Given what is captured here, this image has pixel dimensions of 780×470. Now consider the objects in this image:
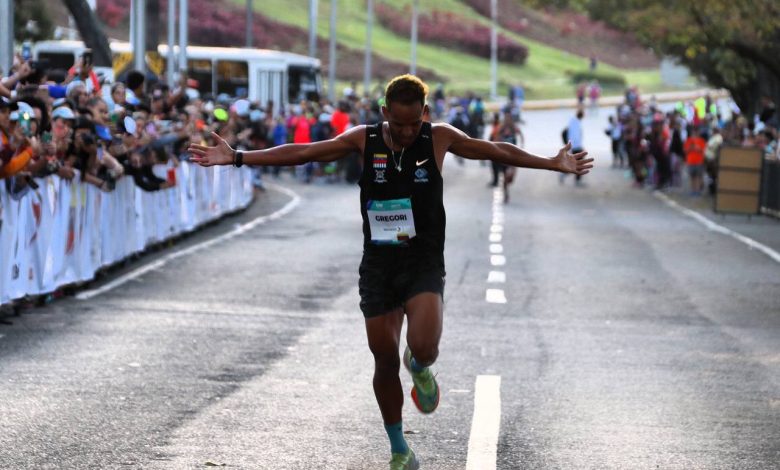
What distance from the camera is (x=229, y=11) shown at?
9694 cm

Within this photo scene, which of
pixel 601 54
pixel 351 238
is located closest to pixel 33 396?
pixel 351 238

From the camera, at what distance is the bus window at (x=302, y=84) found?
57562 mm

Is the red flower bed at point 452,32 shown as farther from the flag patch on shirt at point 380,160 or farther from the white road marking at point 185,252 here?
the flag patch on shirt at point 380,160

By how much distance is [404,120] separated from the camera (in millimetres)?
7266

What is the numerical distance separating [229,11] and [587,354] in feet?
285

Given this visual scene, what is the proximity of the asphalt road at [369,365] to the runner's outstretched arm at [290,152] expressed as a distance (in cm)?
135

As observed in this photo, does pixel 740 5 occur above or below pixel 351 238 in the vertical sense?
above

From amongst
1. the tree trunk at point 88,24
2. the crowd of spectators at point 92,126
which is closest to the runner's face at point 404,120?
the crowd of spectators at point 92,126

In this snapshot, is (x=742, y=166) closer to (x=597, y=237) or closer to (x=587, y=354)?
(x=597, y=237)

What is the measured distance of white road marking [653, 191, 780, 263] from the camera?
75.2 feet

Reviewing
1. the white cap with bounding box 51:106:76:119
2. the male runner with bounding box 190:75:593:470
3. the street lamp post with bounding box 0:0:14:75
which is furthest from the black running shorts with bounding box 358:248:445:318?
the street lamp post with bounding box 0:0:14:75

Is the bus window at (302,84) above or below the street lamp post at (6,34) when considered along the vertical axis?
below

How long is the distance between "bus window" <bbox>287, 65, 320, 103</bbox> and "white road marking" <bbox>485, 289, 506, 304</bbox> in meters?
41.1

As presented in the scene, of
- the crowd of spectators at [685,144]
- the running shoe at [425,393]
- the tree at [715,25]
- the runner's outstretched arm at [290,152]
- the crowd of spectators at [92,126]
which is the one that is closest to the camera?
the runner's outstretched arm at [290,152]
